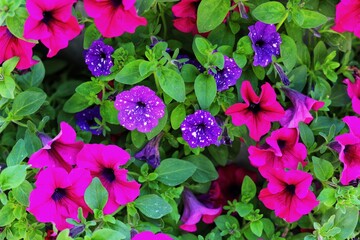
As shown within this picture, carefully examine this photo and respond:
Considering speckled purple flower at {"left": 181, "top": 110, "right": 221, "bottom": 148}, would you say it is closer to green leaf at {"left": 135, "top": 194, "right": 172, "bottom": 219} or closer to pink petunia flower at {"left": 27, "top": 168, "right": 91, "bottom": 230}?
green leaf at {"left": 135, "top": 194, "right": 172, "bottom": 219}

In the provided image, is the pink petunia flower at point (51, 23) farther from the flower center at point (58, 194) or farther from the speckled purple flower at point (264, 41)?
the speckled purple flower at point (264, 41)

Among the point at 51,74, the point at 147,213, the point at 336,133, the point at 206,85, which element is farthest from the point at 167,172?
the point at 51,74

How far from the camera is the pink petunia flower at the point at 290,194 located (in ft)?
4.32

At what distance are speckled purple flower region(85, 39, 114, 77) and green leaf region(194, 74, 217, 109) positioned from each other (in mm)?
220

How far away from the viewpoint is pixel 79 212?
4.01 ft

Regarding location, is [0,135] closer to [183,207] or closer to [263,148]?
[183,207]

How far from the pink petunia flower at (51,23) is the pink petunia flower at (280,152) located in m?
0.50

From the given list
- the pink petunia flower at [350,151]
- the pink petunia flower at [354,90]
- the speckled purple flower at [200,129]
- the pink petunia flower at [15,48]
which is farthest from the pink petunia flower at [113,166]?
the pink petunia flower at [354,90]

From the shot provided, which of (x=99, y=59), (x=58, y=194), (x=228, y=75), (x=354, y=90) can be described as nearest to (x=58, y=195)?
(x=58, y=194)

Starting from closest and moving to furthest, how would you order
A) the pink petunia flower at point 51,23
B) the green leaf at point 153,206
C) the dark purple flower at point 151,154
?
the pink petunia flower at point 51,23 < the green leaf at point 153,206 < the dark purple flower at point 151,154

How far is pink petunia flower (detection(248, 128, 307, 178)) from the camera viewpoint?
1.36m

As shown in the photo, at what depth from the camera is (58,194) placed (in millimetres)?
1300

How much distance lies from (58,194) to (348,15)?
0.79 meters

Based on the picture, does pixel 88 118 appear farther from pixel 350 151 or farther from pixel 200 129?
pixel 350 151
